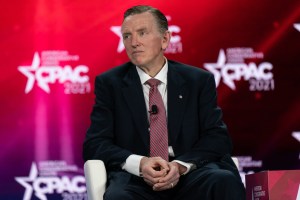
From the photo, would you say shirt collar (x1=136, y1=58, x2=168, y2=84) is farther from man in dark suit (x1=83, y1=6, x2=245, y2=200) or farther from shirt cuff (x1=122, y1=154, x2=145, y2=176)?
shirt cuff (x1=122, y1=154, x2=145, y2=176)

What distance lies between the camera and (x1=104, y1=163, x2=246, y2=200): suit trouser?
3150mm

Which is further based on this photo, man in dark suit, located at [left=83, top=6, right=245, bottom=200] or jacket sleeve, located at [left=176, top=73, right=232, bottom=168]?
jacket sleeve, located at [left=176, top=73, right=232, bottom=168]

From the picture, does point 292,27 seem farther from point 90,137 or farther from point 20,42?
point 90,137

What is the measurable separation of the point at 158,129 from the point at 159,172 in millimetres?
376

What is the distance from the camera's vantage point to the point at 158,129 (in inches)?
140

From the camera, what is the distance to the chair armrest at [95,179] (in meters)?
3.32

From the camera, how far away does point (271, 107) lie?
549 cm

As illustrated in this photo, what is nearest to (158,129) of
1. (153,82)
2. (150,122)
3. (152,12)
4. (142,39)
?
(150,122)

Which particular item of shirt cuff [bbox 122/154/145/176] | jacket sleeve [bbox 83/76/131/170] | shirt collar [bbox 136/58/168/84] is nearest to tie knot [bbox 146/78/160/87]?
shirt collar [bbox 136/58/168/84]

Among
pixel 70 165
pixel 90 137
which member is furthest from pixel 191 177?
pixel 70 165

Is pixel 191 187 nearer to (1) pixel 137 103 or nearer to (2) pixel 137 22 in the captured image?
(1) pixel 137 103

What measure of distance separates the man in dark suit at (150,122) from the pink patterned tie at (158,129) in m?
0.02

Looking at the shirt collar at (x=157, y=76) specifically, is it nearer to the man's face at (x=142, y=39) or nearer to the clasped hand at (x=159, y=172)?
the man's face at (x=142, y=39)

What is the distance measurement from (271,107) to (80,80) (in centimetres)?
153
